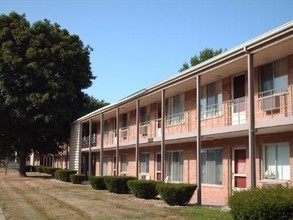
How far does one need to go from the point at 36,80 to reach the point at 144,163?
1498 cm

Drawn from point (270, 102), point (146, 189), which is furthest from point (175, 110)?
point (270, 102)

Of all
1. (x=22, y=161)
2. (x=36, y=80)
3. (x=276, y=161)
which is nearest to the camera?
(x=276, y=161)

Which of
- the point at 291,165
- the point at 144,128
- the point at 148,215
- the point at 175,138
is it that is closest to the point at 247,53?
the point at 291,165

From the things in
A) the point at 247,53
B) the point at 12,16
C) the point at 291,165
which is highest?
the point at 12,16

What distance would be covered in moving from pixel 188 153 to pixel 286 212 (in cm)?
1433

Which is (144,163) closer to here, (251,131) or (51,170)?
(251,131)

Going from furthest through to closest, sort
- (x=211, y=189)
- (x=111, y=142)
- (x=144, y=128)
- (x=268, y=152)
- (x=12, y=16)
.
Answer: (x=12, y=16)
(x=111, y=142)
(x=144, y=128)
(x=211, y=189)
(x=268, y=152)

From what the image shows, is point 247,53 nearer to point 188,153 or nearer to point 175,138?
point 175,138

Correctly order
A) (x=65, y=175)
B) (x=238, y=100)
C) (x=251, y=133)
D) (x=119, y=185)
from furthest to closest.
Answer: (x=65, y=175) → (x=119, y=185) → (x=238, y=100) → (x=251, y=133)

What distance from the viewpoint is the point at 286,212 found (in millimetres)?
10578

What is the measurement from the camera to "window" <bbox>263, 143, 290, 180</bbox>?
17219 mm

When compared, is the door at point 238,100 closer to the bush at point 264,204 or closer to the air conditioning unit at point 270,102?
the air conditioning unit at point 270,102

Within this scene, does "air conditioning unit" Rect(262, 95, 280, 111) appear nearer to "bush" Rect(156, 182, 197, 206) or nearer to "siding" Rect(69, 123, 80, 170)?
"bush" Rect(156, 182, 197, 206)

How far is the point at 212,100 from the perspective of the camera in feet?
73.2
